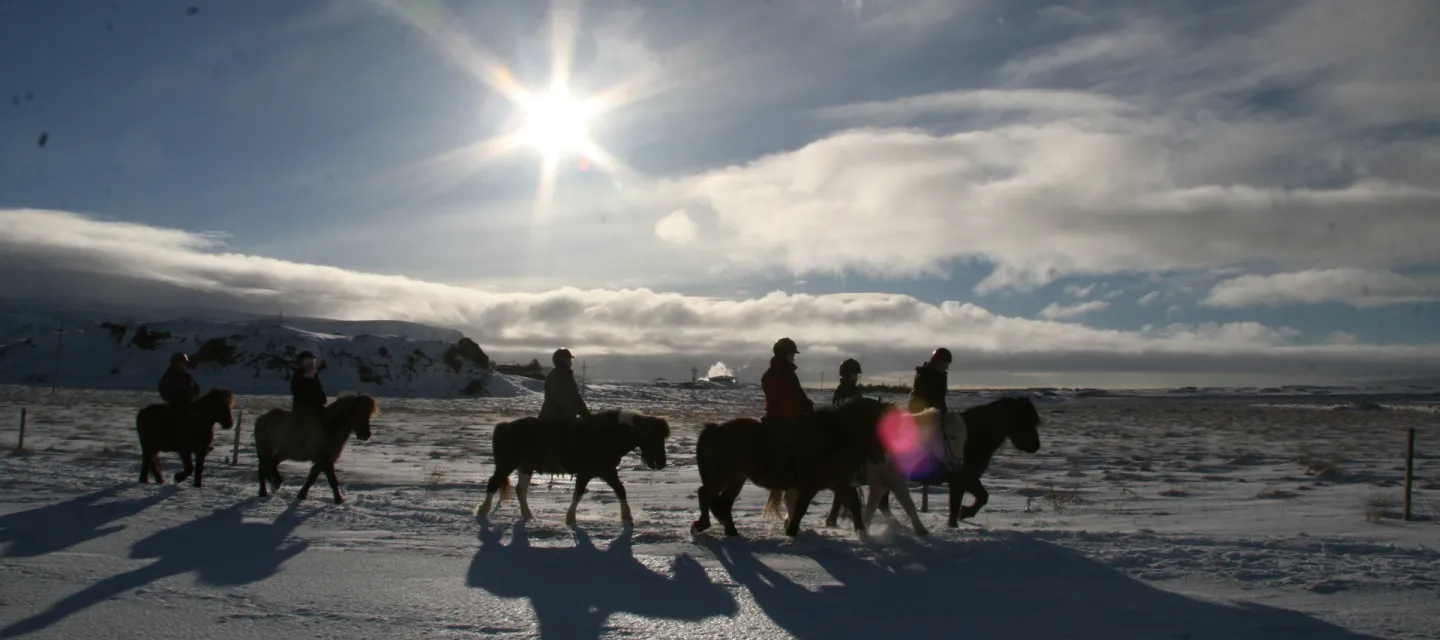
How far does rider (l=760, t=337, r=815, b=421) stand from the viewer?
9062mm

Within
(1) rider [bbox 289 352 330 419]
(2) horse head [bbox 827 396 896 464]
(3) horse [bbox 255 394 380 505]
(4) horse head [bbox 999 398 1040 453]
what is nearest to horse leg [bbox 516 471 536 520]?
(3) horse [bbox 255 394 380 505]

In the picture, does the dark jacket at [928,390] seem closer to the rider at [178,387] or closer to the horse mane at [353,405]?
the horse mane at [353,405]

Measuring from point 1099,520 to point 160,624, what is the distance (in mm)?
8646

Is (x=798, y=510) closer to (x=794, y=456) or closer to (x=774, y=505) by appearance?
(x=794, y=456)

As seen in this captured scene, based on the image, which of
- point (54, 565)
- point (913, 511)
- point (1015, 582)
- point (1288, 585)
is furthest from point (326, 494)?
point (1288, 585)

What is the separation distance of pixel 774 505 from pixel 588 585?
3.37 m

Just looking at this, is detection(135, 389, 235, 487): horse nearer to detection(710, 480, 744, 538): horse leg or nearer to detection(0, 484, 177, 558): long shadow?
detection(0, 484, 177, 558): long shadow

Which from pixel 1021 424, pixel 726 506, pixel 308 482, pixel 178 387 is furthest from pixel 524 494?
pixel 178 387

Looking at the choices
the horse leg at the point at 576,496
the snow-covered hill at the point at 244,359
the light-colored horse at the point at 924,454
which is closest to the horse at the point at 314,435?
the horse leg at the point at 576,496

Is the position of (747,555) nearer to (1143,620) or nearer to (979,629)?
(979,629)

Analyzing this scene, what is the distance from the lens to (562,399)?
1030 cm

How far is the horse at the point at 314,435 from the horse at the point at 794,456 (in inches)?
195

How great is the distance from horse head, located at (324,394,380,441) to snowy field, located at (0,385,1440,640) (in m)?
0.96

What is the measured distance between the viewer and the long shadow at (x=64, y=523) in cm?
759
